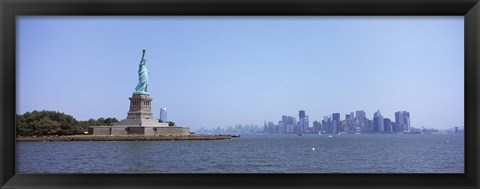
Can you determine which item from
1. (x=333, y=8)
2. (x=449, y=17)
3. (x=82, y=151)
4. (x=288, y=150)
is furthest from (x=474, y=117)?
(x=288, y=150)

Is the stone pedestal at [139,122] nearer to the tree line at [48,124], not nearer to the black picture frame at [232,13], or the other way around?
the tree line at [48,124]

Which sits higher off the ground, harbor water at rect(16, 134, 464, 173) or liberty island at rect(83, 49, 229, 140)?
liberty island at rect(83, 49, 229, 140)

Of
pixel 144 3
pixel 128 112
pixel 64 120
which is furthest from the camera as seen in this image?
pixel 64 120

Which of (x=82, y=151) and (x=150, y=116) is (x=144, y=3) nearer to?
(x=82, y=151)

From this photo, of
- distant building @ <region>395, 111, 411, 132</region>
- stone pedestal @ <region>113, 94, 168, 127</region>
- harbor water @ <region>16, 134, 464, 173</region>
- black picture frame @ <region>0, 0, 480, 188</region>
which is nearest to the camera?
black picture frame @ <region>0, 0, 480, 188</region>

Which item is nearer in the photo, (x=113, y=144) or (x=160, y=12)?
(x=160, y=12)

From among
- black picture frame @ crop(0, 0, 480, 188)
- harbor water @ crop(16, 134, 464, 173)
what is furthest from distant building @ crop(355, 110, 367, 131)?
black picture frame @ crop(0, 0, 480, 188)

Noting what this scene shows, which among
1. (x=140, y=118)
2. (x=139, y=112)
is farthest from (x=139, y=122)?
(x=139, y=112)

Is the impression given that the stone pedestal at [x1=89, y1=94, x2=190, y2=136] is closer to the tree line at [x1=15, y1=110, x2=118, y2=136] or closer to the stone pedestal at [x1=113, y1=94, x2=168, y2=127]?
the stone pedestal at [x1=113, y1=94, x2=168, y2=127]
